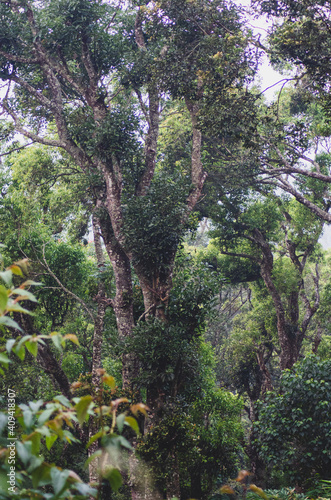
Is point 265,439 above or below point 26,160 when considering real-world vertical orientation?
below

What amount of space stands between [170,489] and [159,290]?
3.94 metres

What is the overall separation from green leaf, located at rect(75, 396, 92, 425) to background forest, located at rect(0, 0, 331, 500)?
3.77m

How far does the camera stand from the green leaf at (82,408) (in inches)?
57.7

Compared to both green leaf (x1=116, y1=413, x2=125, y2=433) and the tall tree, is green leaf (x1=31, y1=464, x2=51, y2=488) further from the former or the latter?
the tall tree

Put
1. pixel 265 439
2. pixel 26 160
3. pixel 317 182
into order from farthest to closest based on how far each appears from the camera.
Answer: pixel 317 182 < pixel 26 160 < pixel 265 439

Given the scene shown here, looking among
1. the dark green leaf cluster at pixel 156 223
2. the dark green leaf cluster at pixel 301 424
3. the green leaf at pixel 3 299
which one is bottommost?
the dark green leaf cluster at pixel 301 424

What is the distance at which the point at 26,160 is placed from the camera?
546 inches

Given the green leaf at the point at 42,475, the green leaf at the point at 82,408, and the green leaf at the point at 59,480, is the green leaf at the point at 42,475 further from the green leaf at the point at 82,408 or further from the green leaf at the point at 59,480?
the green leaf at the point at 82,408

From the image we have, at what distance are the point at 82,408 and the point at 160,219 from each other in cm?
721

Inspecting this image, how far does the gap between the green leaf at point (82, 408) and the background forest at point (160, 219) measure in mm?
3774

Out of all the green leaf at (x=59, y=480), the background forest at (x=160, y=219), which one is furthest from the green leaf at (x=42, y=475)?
the background forest at (x=160, y=219)

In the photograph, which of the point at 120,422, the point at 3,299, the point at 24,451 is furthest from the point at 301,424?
Result: the point at 3,299

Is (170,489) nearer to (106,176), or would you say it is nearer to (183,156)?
(106,176)

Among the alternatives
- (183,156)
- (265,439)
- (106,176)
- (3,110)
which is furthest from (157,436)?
(183,156)
